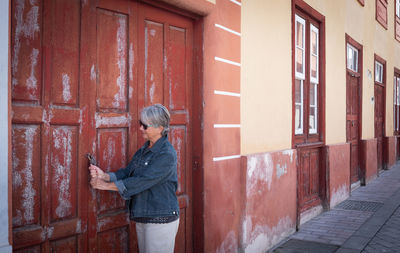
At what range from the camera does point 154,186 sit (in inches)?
118

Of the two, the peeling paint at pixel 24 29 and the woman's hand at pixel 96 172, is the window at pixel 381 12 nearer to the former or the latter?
the woman's hand at pixel 96 172

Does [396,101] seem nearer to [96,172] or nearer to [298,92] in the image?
[298,92]

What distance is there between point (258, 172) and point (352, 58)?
642 cm

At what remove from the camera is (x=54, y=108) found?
112 inches

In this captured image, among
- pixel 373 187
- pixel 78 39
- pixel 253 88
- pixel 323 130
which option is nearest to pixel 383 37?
pixel 373 187

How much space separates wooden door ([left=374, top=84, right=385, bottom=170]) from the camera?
42.0 feet

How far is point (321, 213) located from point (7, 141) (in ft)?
21.0

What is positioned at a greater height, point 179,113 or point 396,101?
point 396,101

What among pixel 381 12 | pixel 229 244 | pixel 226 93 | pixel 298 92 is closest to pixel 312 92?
pixel 298 92

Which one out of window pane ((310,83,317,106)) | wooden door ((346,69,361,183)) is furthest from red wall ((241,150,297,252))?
wooden door ((346,69,361,183))

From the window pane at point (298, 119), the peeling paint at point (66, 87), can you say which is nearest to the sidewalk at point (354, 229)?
the window pane at point (298, 119)

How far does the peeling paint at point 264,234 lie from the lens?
489 centimetres

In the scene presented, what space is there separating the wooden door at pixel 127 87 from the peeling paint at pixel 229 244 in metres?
0.51

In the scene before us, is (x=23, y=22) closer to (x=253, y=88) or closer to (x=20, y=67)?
(x=20, y=67)
